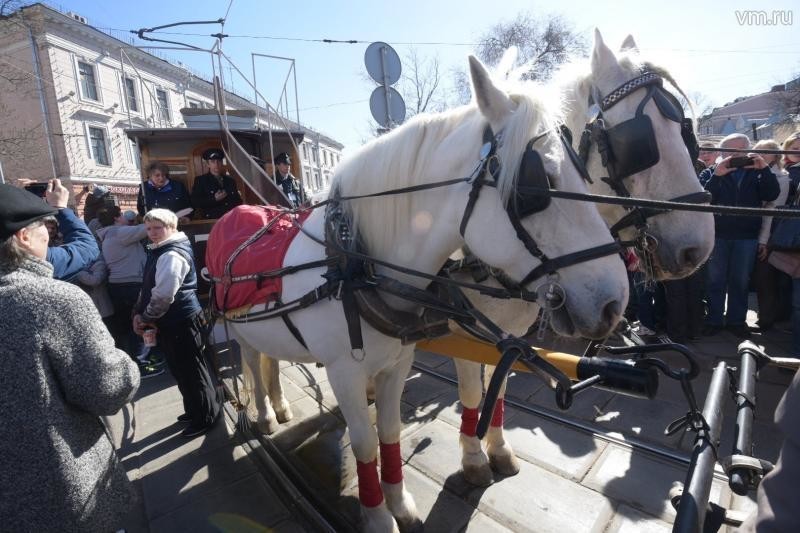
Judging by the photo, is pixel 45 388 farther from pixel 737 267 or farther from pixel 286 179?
pixel 737 267

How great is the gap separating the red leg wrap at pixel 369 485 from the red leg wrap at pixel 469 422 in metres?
0.69

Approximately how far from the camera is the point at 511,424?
292cm

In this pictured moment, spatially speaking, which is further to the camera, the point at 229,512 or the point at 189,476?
the point at 189,476

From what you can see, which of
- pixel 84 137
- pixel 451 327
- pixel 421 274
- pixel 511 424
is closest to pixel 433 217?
pixel 421 274

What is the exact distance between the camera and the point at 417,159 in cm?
159

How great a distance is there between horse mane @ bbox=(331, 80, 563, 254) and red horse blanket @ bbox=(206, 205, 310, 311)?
521mm

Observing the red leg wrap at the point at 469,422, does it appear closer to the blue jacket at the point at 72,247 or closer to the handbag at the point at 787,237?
the blue jacket at the point at 72,247

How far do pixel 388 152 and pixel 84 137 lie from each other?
25557 mm

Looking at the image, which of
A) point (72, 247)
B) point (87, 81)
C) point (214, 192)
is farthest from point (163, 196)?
point (87, 81)

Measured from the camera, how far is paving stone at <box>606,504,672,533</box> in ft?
6.25

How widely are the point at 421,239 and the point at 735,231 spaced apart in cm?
433

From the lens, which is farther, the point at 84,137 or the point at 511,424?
the point at 84,137

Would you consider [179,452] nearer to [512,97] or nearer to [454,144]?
[454,144]

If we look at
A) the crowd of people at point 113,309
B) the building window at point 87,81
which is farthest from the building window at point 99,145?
the crowd of people at point 113,309
